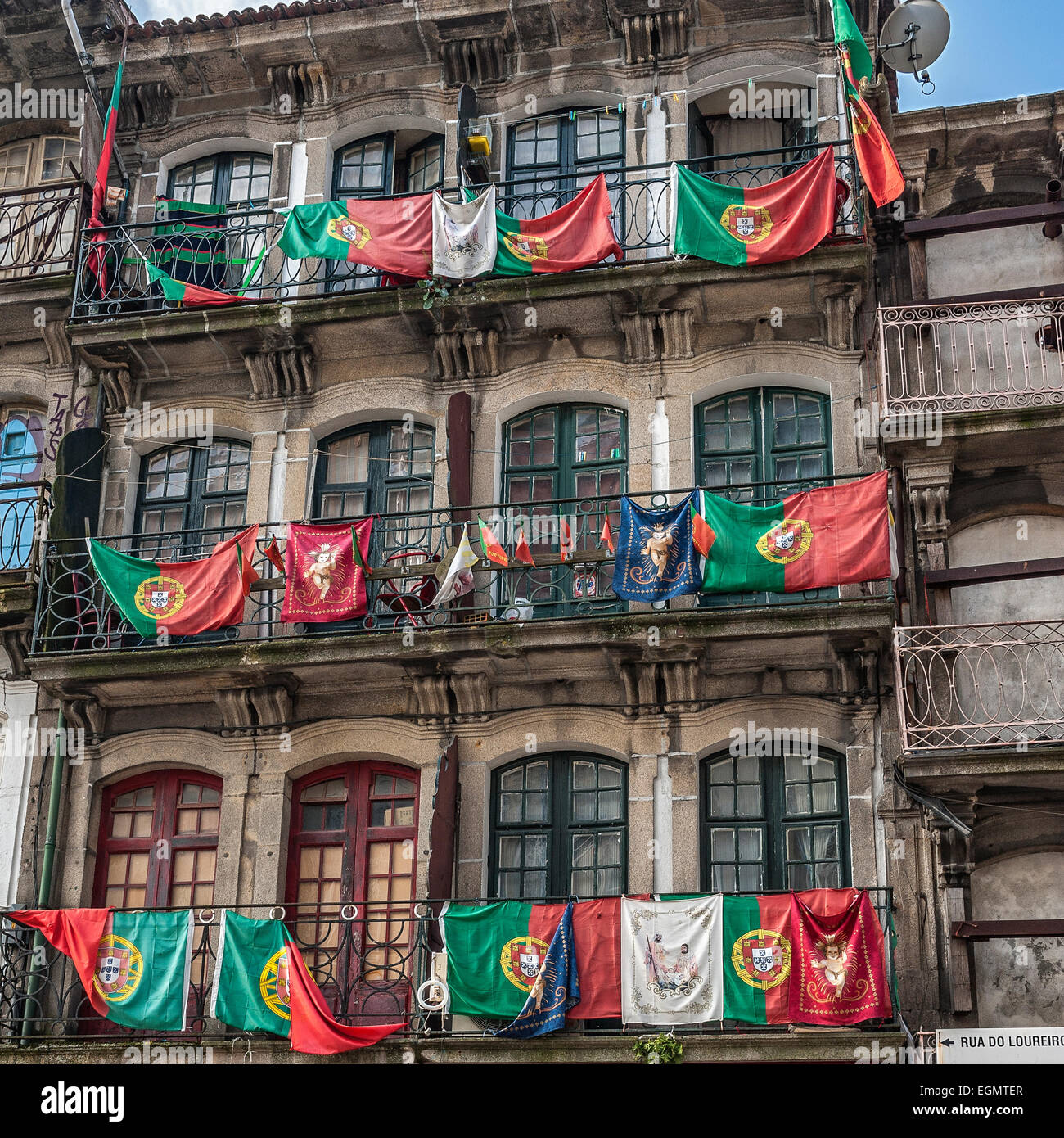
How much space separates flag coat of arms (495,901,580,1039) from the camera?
48.4 ft

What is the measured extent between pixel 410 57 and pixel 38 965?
1063 cm

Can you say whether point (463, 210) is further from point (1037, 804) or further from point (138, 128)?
point (1037, 804)

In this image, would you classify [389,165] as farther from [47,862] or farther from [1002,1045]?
[1002,1045]

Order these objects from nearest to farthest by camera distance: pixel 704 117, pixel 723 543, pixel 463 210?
pixel 723 543, pixel 463 210, pixel 704 117

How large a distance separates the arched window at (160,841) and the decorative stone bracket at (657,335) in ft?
19.8

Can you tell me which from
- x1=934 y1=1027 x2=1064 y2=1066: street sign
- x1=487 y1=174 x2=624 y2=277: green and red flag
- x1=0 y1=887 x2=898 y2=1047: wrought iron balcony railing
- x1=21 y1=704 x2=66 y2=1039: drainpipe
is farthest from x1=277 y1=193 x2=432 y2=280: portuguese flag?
x1=934 y1=1027 x2=1064 y2=1066: street sign

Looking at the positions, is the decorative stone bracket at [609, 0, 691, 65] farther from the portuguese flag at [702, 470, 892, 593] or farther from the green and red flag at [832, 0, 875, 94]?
the portuguese flag at [702, 470, 892, 593]

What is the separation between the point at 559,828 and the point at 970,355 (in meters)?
6.02

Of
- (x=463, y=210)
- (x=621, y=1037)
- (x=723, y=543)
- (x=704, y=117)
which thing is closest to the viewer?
(x=621, y=1037)

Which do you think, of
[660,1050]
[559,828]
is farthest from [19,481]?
[660,1050]

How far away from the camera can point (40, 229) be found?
20.1 meters

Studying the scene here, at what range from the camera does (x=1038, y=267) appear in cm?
1786

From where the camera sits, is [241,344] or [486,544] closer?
[486,544]

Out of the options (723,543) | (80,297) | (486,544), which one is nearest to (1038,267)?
(723,543)
